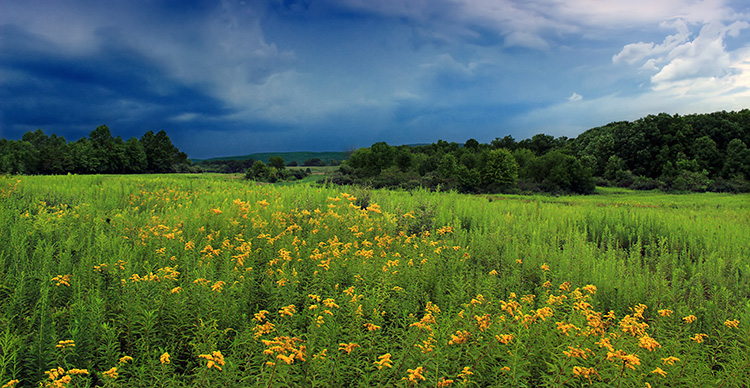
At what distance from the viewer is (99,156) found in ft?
128

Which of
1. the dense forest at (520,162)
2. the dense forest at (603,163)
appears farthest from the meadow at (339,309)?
the dense forest at (603,163)

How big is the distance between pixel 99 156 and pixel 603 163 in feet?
212

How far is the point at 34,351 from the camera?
256 cm

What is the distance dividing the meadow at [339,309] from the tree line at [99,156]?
3803 cm

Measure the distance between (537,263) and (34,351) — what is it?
6.17m

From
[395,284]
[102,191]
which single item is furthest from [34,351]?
[102,191]

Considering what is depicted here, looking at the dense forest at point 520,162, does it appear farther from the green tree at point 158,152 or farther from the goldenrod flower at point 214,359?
the goldenrod flower at point 214,359

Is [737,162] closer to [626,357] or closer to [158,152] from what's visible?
[626,357]

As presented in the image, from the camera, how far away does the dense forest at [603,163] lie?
31248 mm

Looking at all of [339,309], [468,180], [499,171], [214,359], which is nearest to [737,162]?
[499,171]

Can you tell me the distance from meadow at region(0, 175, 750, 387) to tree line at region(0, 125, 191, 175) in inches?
1497

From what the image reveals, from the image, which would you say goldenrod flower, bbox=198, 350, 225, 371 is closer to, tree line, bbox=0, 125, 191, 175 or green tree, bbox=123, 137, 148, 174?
tree line, bbox=0, 125, 191, 175

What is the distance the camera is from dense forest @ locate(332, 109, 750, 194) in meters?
31.2

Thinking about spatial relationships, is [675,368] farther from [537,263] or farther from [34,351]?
[34,351]
